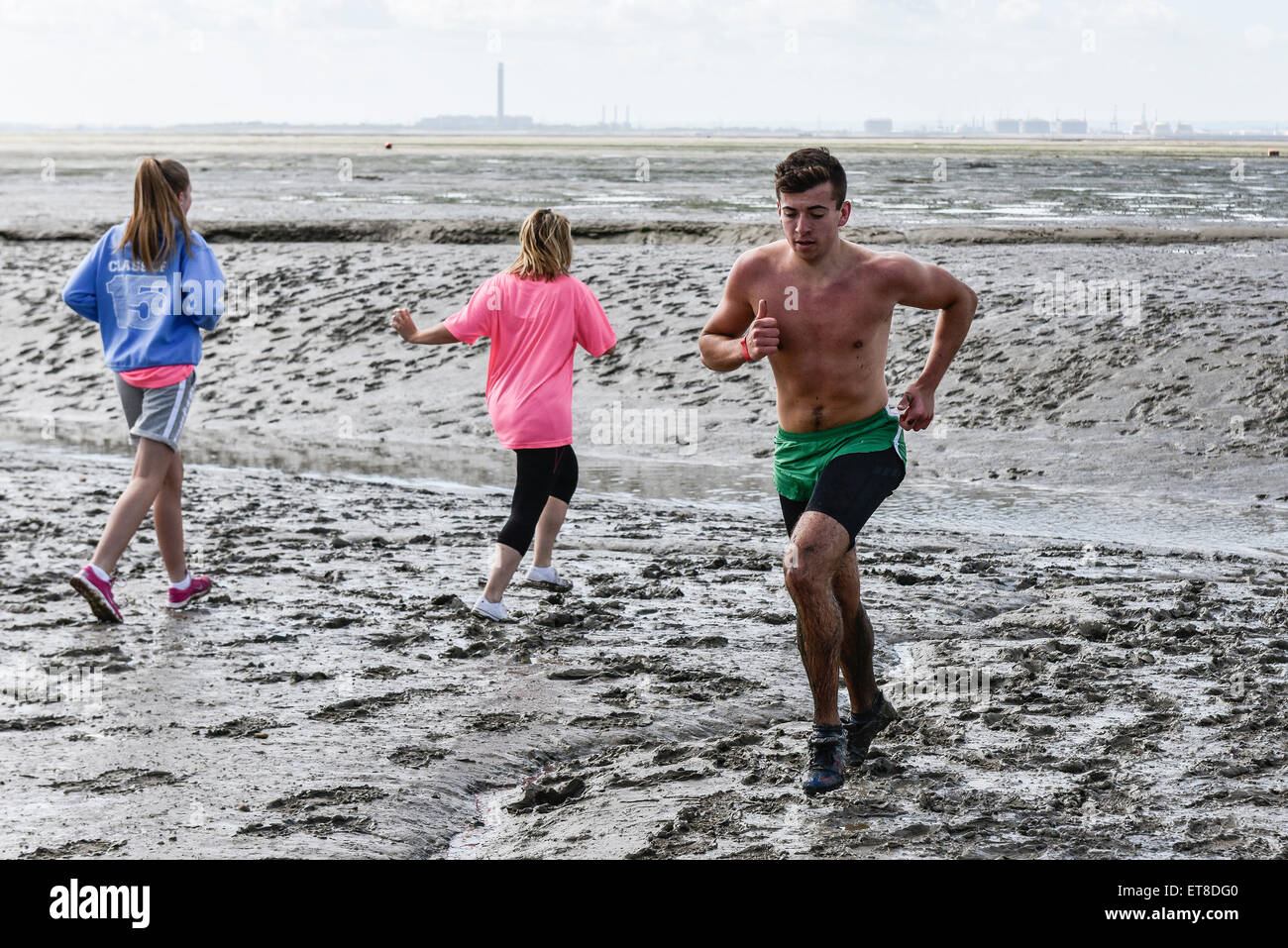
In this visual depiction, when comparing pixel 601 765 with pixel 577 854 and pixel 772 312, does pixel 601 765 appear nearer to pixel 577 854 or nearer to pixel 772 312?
pixel 577 854

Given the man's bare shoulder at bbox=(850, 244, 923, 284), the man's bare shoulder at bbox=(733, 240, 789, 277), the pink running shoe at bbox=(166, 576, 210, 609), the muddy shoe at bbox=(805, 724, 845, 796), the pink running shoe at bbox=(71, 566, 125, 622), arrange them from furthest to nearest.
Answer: the pink running shoe at bbox=(166, 576, 210, 609) < the pink running shoe at bbox=(71, 566, 125, 622) < the man's bare shoulder at bbox=(733, 240, 789, 277) < the man's bare shoulder at bbox=(850, 244, 923, 284) < the muddy shoe at bbox=(805, 724, 845, 796)

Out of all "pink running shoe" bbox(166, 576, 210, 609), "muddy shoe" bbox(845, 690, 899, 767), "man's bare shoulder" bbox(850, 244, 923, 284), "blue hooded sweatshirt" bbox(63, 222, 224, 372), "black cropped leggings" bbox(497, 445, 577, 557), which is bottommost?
"pink running shoe" bbox(166, 576, 210, 609)

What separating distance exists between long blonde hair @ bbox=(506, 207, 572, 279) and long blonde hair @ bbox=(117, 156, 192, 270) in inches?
58.5

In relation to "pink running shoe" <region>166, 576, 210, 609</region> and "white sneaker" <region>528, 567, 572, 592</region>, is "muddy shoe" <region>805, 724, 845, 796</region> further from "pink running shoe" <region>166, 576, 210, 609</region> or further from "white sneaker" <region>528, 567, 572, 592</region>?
"pink running shoe" <region>166, 576, 210, 609</region>

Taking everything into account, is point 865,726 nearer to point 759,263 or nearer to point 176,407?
point 759,263

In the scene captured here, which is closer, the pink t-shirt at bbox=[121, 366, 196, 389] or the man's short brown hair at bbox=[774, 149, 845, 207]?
the man's short brown hair at bbox=[774, 149, 845, 207]

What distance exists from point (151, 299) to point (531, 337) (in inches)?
66.6

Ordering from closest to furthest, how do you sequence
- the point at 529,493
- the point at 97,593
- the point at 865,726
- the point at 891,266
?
the point at 891,266
the point at 865,726
the point at 97,593
the point at 529,493

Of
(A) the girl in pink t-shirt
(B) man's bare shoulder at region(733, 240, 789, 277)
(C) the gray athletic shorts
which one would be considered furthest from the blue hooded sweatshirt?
(B) man's bare shoulder at region(733, 240, 789, 277)

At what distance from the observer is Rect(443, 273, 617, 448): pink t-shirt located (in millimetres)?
6309

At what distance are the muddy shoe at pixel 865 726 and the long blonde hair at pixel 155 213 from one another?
3.63 m

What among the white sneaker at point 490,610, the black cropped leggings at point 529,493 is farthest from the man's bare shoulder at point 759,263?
the white sneaker at point 490,610

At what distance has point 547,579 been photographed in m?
6.97

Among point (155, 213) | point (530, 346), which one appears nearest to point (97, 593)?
point (155, 213)
